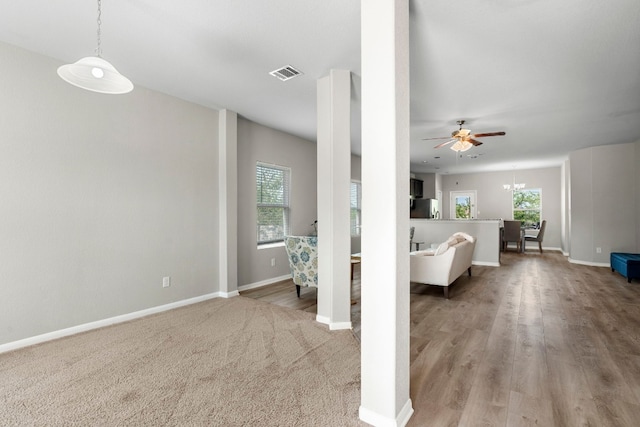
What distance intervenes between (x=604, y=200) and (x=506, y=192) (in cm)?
369

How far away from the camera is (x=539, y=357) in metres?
2.52

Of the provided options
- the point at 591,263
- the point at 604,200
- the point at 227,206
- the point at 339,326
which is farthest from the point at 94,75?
the point at 591,263

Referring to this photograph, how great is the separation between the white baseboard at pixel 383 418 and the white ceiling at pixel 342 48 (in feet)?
8.44

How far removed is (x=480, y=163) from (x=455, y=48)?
22.5 ft

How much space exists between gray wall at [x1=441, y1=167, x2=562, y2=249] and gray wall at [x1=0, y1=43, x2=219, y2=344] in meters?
9.40

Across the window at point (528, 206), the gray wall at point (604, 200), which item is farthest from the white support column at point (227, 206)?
the window at point (528, 206)

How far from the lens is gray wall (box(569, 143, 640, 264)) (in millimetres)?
6398

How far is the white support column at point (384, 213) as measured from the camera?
5.31 ft

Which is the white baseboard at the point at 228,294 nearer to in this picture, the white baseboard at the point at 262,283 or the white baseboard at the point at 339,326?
the white baseboard at the point at 262,283

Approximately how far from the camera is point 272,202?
18.0 feet

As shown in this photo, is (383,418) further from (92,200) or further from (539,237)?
(539,237)

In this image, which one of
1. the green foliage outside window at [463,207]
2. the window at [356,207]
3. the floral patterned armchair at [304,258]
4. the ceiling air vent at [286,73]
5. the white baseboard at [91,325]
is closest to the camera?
the white baseboard at [91,325]

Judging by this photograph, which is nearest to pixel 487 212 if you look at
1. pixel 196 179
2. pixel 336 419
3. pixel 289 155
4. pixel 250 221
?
pixel 289 155

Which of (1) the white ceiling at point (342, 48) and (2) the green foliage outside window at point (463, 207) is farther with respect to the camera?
(2) the green foliage outside window at point (463, 207)
